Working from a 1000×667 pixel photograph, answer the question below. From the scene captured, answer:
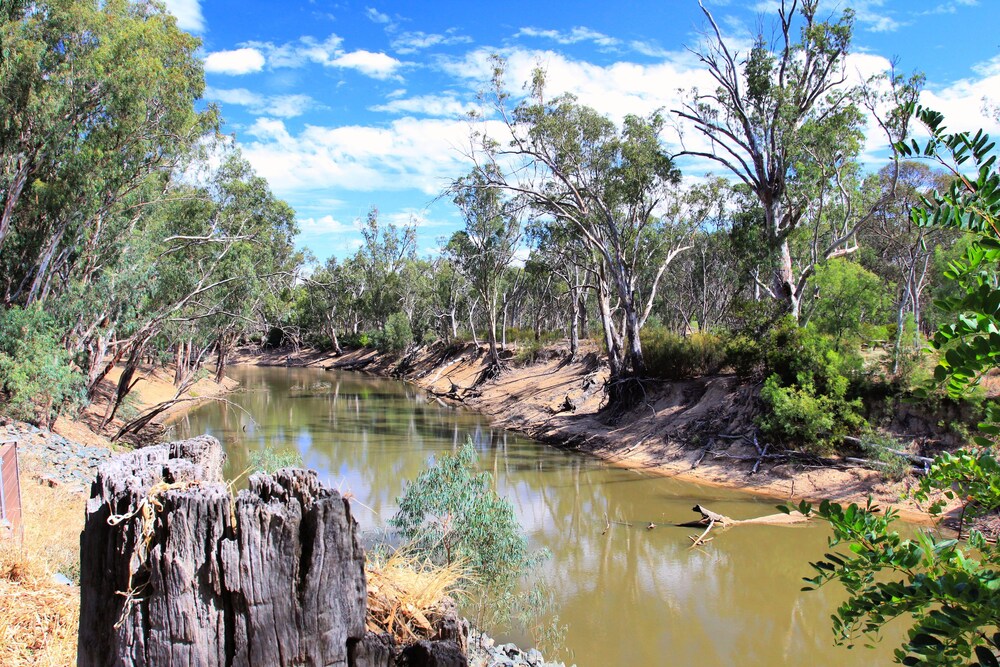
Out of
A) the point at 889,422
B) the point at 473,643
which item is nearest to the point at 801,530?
the point at 889,422

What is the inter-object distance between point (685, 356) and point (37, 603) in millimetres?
19336

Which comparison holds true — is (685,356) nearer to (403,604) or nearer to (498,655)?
(498,655)

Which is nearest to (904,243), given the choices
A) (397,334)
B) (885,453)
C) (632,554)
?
(885,453)

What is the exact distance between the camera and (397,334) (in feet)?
166

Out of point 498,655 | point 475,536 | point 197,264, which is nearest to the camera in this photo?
point 498,655

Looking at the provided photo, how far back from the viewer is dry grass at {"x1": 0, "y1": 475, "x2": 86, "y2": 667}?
4027mm

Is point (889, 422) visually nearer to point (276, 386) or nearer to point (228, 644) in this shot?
point (228, 644)

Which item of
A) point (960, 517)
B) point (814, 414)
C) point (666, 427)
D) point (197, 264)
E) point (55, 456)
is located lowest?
point (666, 427)

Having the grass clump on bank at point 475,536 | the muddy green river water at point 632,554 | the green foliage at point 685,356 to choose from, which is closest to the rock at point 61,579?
the muddy green river water at point 632,554

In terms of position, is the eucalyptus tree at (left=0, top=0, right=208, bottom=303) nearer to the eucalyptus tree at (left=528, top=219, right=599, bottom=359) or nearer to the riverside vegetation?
the riverside vegetation

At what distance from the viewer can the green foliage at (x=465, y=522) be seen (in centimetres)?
801

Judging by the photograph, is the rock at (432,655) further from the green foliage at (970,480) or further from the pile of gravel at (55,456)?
the pile of gravel at (55,456)

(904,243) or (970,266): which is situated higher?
(904,243)

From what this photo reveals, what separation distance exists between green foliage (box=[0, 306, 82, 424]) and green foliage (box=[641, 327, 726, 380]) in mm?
16573
